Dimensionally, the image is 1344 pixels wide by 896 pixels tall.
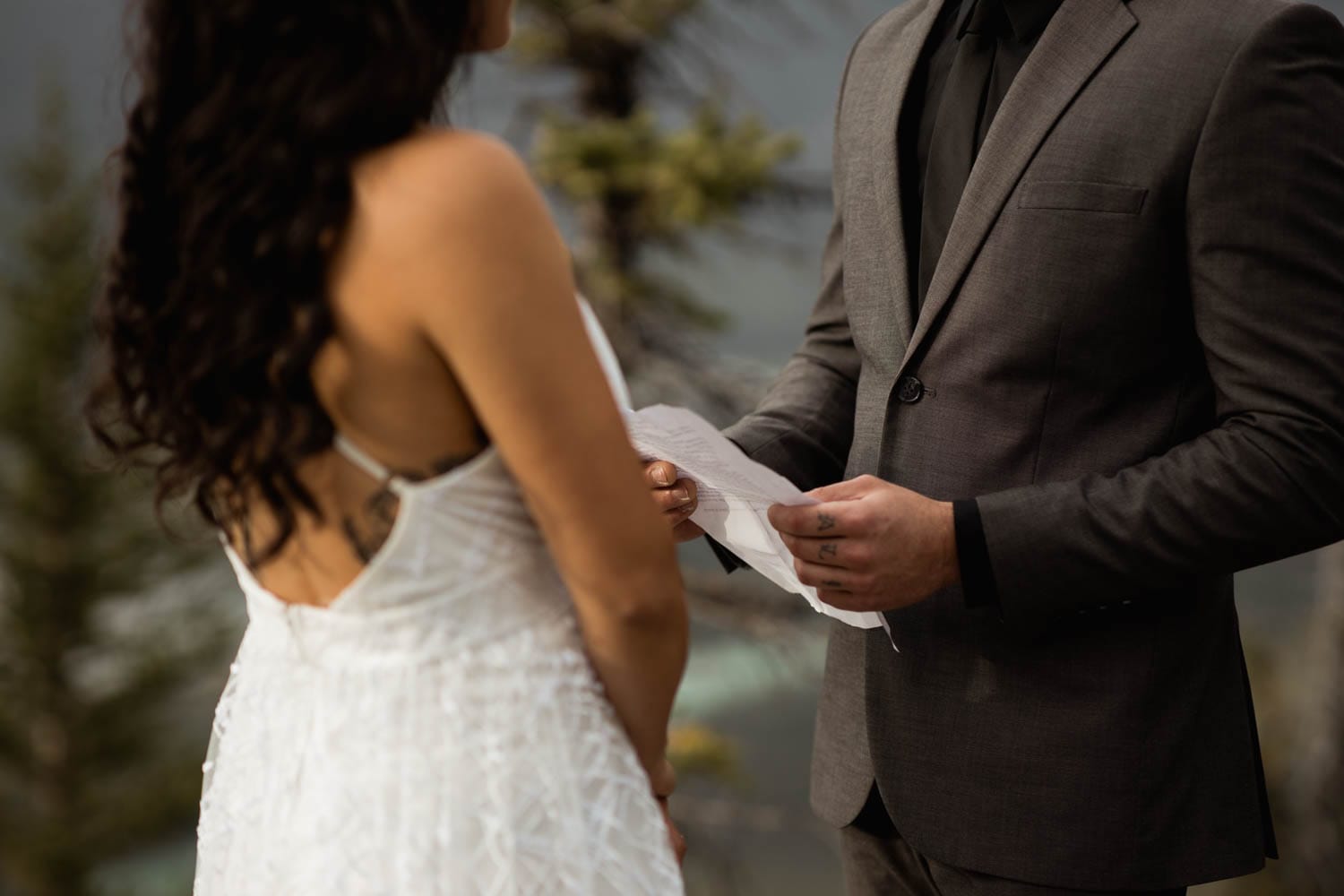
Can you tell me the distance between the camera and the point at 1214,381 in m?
1.18

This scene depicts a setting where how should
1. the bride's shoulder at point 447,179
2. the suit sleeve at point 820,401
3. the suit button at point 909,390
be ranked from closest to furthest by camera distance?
the bride's shoulder at point 447,179, the suit button at point 909,390, the suit sleeve at point 820,401

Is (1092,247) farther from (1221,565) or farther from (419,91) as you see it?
(419,91)

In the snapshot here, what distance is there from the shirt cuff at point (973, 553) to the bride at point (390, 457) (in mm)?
359

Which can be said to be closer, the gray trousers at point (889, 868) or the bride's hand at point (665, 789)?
the bride's hand at point (665, 789)

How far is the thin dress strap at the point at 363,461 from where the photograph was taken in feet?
2.93

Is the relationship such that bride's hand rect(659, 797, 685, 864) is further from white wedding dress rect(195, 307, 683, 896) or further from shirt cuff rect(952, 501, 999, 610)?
shirt cuff rect(952, 501, 999, 610)

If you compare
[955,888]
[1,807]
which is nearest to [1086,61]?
[955,888]

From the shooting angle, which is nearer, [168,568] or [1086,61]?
[1086,61]

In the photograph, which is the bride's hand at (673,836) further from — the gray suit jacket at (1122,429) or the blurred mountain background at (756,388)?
the blurred mountain background at (756,388)

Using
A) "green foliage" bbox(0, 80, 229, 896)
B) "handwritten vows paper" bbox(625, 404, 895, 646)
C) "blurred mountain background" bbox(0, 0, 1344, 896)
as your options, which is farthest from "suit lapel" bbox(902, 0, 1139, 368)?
"green foliage" bbox(0, 80, 229, 896)

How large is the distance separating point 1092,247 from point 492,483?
62 centimetres

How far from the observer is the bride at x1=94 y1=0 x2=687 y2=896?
0.84m

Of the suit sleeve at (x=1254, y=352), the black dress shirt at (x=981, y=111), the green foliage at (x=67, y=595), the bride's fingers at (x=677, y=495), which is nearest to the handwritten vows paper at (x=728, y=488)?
the bride's fingers at (x=677, y=495)

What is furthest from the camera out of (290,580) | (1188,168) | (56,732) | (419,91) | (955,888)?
(56,732)
